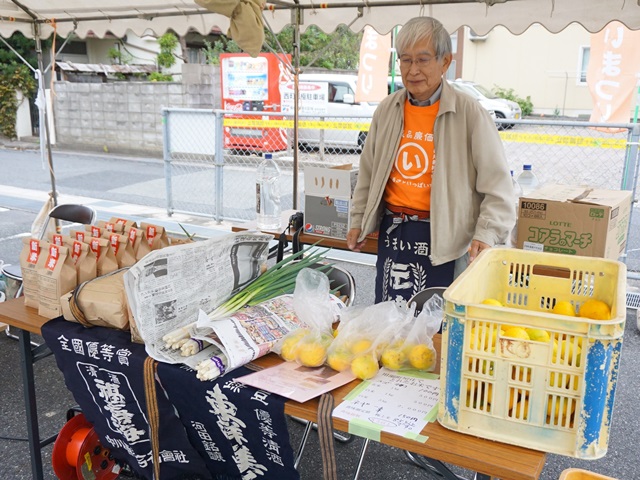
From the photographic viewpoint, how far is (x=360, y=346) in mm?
1556

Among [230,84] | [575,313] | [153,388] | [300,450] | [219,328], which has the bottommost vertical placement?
[300,450]

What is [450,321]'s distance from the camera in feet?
3.93

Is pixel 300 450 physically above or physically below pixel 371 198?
below

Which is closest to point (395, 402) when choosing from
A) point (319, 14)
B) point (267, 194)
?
point (267, 194)

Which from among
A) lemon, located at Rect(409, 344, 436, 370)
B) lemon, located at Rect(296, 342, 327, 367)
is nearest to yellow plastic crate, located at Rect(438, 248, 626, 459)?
lemon, located at Rect(409, 344, 436, 370)

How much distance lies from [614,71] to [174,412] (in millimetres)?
5824

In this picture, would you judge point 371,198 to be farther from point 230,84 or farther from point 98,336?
point 230,84

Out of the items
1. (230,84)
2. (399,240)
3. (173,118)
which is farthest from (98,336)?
(230,84)

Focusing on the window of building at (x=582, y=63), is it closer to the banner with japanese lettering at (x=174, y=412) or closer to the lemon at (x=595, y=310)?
the lemon at (x=595, y=310)

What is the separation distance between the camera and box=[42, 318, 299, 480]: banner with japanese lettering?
1546 millimetres

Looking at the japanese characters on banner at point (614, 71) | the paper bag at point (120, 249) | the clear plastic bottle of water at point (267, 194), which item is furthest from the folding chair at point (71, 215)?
the japanese characters on banner at point (614, 71)

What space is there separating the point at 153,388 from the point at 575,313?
3.91ft

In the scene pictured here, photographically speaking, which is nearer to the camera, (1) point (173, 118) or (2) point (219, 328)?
(2) point (219, 328)

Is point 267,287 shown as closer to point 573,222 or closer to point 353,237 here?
point 353,237
